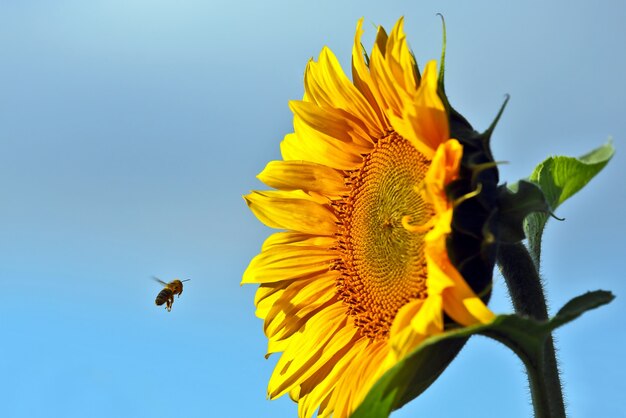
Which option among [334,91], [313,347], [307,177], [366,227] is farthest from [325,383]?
[334,91]

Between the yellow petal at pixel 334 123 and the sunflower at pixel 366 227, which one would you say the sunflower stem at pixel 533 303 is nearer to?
the sunflower at pixel 366 227

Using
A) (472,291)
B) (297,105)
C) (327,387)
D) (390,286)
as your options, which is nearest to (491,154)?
(472,291)

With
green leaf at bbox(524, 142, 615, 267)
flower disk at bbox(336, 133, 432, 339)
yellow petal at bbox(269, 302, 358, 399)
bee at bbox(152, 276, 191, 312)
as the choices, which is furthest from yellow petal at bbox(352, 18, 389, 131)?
bee at bbox(152, 276, 191, 312)

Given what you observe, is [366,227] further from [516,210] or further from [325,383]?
[516,210]

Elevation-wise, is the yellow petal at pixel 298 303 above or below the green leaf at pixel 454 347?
above

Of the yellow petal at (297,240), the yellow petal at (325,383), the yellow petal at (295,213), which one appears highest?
the yellow petal at (295,213)

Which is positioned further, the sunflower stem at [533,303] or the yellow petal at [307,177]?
the yellow petal at [307,177]

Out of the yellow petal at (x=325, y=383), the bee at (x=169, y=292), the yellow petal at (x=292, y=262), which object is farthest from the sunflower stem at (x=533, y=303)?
the bee at (x=169, y=292)
